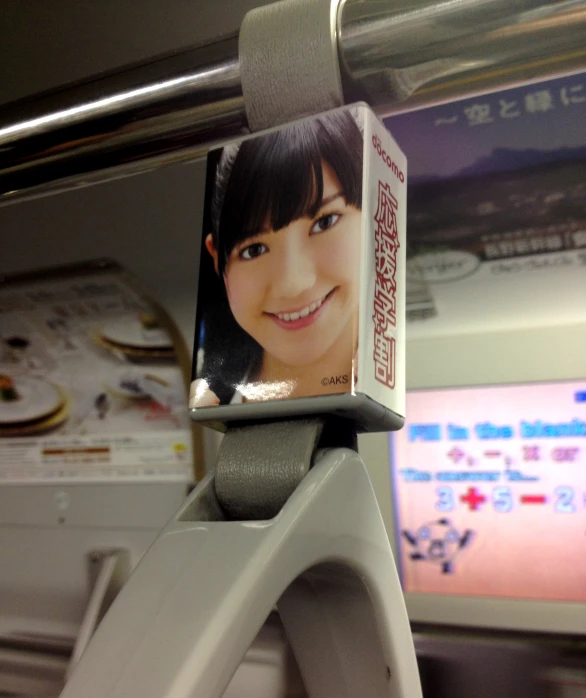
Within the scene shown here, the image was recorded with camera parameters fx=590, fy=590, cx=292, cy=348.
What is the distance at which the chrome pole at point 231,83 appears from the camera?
0.32 m

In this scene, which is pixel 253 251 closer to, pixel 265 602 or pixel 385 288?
pixel 385 288

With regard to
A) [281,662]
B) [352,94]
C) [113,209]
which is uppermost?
[113,209]

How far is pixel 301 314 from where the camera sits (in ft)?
1.09

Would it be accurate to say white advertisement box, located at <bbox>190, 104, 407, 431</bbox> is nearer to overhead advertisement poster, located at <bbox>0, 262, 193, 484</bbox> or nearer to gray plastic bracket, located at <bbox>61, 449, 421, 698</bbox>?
gray plastic bracket, located at <bbox>61, 449, 421, 698</bbox>

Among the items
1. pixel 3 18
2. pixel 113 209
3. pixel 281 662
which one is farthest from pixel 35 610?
pixel 3 18

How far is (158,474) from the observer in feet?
3.23

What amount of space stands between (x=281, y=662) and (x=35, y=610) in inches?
19.0

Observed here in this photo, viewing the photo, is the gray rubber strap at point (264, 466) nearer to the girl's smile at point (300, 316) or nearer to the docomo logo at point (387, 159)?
the girl's smile at point (300, 316)

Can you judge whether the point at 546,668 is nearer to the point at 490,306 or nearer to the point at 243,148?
the point at 490,306

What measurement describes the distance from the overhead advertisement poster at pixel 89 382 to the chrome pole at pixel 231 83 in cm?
50

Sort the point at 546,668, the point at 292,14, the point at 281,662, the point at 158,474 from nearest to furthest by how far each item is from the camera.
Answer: the point at 292,14 → the point at 546,668 → the point at 281,662 → the point at 158,474

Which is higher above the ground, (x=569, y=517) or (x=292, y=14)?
(x=292, y=14)

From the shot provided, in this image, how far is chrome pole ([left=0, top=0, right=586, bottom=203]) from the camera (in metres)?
0.32

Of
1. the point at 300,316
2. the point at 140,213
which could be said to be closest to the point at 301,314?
the point at 300,316
